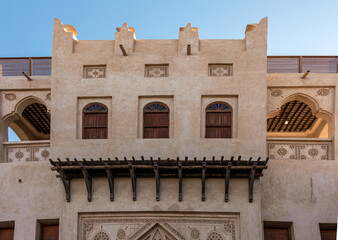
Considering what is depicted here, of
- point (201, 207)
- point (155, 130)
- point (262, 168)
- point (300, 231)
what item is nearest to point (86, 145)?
point (155, 130)

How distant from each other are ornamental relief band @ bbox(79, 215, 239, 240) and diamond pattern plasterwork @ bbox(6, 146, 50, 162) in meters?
2.47

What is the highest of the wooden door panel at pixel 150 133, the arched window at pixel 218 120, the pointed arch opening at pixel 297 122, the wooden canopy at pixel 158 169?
the pointed arch opening at pixel 297 122

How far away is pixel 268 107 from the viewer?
2161 cm

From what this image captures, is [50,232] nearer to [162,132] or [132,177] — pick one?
[132,177]

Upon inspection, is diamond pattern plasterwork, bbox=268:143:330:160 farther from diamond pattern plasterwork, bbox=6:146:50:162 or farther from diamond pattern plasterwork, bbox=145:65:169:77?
diamond pattern plasterwork, bbox=6:146:50:162

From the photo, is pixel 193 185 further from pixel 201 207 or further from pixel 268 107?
pixel 268 107

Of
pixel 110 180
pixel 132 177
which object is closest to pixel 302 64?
pixel 132 177

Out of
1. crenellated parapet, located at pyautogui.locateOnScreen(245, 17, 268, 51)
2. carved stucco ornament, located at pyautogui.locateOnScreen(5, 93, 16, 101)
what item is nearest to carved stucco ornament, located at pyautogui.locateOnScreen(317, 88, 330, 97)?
crenellated parapet, located at pyautogui.locateOnScreen(245, 17, 268, 51)

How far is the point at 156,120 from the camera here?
826 inches

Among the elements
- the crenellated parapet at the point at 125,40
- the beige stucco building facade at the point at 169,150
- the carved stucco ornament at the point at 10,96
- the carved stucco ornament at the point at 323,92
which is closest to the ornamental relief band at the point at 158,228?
the beige stucco building facade at the point at 169,150

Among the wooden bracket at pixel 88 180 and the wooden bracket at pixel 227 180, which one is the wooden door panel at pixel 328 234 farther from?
the wooden bracket at pixel 88 180

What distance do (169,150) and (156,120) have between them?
41.3 inches

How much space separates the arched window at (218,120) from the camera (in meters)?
20.8

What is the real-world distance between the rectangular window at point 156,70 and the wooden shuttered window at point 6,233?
19.3 feet
